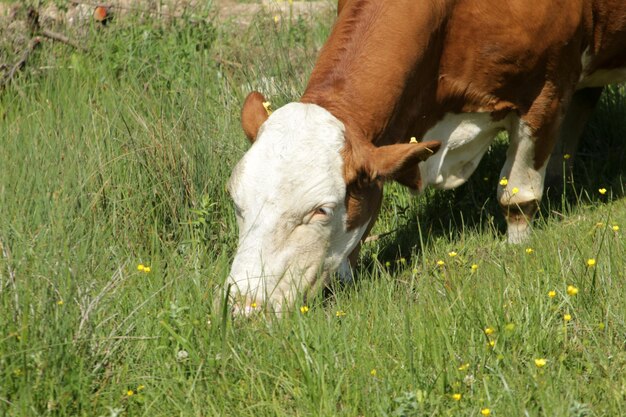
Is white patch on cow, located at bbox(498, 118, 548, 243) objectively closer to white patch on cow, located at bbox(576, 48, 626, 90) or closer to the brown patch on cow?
the brown patch on cow

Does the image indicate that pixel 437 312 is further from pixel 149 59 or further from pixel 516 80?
pixel 149 59

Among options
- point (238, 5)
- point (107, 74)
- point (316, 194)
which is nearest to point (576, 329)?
point (316, 194)

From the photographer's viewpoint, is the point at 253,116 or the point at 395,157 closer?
the point at 395,157

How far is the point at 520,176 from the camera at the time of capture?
6027 mm

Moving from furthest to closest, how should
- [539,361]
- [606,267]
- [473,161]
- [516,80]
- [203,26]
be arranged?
[203,26] → [473,161] → [516,80] → [606,267] → [539,361]

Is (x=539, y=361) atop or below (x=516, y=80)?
below

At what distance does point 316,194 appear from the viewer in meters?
4.64

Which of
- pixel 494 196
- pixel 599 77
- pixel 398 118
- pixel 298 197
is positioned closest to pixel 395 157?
pixel 398 118

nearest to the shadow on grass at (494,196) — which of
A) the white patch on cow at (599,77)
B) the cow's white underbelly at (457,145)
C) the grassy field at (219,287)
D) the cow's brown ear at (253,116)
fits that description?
the grassy field at (219,287)

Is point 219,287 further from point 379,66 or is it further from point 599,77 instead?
point 599,77

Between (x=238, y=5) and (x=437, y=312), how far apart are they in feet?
16.9

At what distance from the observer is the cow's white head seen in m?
4.56

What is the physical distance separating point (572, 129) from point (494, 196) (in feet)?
2.76

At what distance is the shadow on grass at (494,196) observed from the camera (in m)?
5.87
